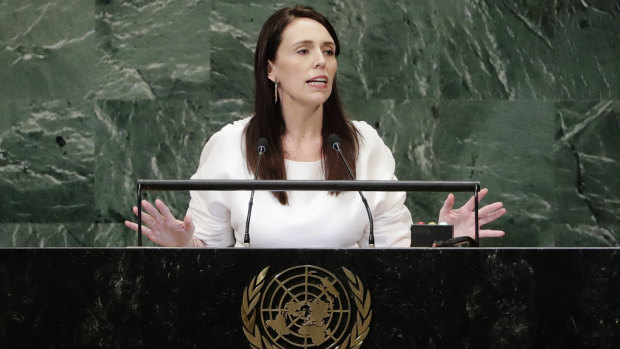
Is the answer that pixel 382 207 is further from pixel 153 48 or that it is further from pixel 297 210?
pixel 153 48

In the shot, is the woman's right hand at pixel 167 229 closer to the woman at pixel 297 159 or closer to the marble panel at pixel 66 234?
the woman at pixel 297 159

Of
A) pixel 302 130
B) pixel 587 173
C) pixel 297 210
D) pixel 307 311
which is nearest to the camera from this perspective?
pixel 307 311

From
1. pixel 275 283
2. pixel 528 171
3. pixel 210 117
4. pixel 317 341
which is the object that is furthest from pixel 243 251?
pixel 528 171

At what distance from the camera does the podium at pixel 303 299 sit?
177 centimetres

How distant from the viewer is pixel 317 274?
5.83ft

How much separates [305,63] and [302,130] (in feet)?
0.79

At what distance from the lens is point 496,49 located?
14.6ft

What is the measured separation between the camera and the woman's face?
305cm

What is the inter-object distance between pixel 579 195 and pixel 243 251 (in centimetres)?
308

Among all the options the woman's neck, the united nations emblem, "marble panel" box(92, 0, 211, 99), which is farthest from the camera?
"marble panel" box(92, 0, 211, 99)

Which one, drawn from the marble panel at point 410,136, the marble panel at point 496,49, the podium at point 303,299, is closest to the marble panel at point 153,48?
the marble panel at point 410,136

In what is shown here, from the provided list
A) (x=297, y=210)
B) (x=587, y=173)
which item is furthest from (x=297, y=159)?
(x=587, y=173)

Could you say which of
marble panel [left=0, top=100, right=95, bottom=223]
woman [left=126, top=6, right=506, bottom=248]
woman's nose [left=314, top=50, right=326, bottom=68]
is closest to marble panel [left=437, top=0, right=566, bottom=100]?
woman [left=126, top=6, right=506, bottom=248]

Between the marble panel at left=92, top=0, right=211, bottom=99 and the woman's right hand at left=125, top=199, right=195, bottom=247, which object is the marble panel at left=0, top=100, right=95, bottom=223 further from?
the woman's right hand at left=125, top=199, right=195, bottom=247
